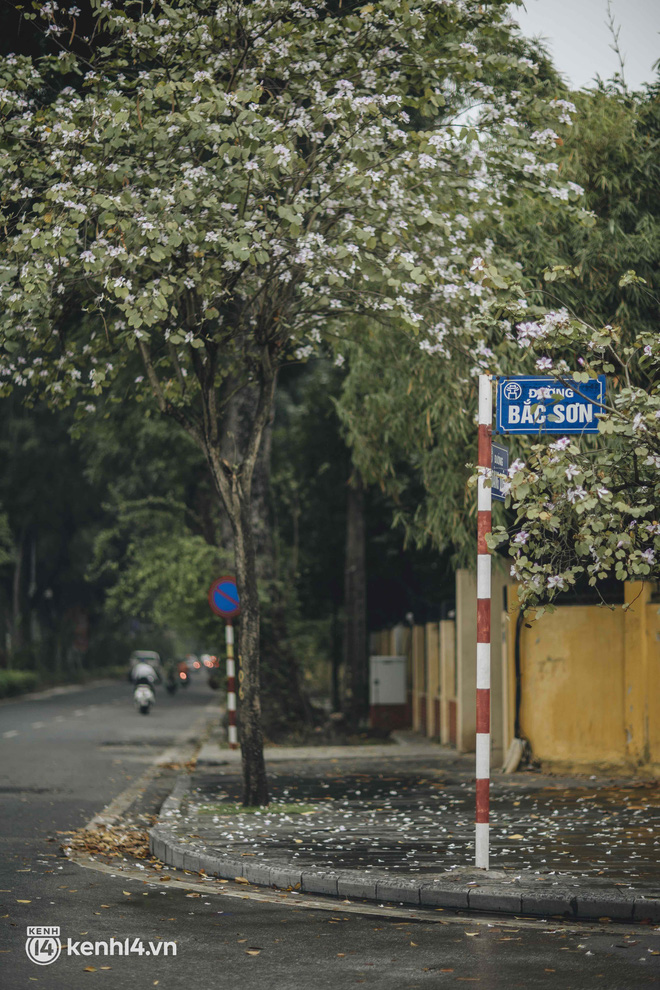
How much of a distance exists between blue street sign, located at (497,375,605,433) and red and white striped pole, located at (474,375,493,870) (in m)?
0.13

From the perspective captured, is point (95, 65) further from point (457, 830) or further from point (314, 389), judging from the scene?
point (314, 389)

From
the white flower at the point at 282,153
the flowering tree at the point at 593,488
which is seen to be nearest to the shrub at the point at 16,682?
the white flower at the point at 282,153

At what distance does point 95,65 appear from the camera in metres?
12.8

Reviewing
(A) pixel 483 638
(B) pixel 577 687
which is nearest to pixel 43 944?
(A) pixel 483 638

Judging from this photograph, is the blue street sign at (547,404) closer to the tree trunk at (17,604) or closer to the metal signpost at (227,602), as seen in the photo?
the metal signpost at (227,602)

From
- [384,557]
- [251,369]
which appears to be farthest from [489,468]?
[384,557]

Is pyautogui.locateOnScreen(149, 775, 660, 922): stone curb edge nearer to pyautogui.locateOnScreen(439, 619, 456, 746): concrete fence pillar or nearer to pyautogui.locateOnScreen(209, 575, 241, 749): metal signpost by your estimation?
pyautogui.locateOnScreen(209, 575, 241, 749): metal signpost

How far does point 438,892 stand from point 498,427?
3.21 m

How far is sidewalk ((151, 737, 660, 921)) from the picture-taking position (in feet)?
26.8

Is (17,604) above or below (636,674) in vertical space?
above

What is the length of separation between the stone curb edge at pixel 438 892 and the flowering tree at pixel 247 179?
3781 millimetres

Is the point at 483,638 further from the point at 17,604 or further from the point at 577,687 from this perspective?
the point at 17,604

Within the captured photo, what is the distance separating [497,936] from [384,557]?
2160 centimetres

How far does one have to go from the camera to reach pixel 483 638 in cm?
906
